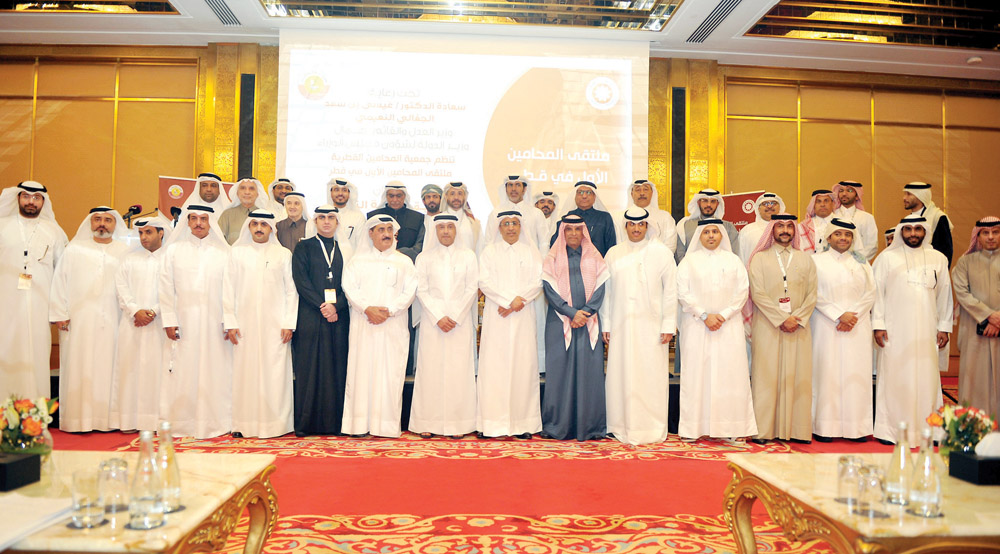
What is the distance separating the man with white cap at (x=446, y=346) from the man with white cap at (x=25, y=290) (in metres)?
2.86

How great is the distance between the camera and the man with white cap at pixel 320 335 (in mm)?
5293

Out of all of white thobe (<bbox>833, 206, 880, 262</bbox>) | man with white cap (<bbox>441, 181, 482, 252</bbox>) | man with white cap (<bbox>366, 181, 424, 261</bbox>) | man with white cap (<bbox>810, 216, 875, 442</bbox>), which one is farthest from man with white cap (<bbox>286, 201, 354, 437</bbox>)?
white thobe (<bbox>833, 206, 880, 262</bbox>)

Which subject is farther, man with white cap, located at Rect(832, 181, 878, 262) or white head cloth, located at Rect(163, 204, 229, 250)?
man with white cap, located at Rect(832, 181, 878, 262)

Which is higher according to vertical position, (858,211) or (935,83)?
(935,83)

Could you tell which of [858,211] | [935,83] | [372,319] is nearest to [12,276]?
[372,319]

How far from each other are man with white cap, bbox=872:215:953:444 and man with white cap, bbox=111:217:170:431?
214 inches

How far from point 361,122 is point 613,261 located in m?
3.86

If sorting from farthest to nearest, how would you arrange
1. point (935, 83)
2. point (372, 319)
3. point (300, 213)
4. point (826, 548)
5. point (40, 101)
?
point (935, 83) → point (40, 101) → point (300, 213) → point (372, 319) → point (826, 548)

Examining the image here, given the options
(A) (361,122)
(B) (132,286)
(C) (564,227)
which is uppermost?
(A) (361,122)

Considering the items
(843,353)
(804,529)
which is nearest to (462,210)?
(843,353)

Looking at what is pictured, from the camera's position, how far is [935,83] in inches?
376

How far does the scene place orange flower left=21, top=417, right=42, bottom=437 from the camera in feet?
7.39

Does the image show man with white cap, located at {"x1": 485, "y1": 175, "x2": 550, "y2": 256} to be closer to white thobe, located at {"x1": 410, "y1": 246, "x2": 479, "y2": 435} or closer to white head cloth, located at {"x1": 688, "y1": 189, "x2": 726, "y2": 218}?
white thobe, located at {"x1": 410, "y1": 246, "x2": 479, "y2": 435}

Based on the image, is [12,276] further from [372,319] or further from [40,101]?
[40,101]
